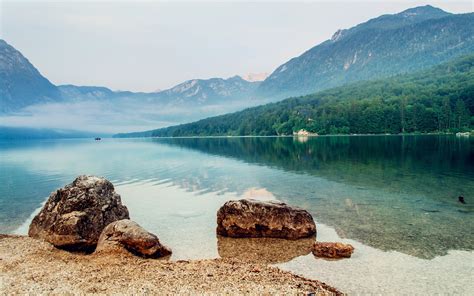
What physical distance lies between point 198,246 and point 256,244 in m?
3.44

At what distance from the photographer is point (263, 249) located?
20.3 meters

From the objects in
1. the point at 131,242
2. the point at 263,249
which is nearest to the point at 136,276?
the point at 131,242

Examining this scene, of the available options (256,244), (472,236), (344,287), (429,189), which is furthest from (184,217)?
(429,189)

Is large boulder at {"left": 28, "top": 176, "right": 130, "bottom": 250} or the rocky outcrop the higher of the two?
large boulder at {"left": 28, "top": 176, "right": 130, "bottom": 250}

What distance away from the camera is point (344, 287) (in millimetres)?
14914

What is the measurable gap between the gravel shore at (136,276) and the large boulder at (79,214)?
5.57ft

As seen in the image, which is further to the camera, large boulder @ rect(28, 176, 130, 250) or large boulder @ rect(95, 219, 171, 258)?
large boulder @ rect(28, 176, 130, 250)

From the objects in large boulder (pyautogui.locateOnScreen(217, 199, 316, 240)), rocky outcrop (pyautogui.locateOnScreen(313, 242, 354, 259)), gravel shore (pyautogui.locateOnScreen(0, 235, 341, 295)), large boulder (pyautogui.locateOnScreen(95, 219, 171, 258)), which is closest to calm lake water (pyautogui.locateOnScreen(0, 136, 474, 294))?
rocky outcrop (pyautogui.locateOnScreen(313, 242, 354, 259))

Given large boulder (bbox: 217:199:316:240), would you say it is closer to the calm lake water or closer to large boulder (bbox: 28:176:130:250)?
the calm lake water

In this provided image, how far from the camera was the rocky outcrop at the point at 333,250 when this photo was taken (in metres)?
18.5

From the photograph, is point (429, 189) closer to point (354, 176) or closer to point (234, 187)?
point (354, 176)

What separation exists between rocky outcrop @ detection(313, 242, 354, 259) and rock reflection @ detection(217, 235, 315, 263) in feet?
2.41

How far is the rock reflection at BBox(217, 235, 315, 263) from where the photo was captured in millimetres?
18969

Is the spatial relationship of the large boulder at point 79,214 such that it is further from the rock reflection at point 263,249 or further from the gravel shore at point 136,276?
the rock reflection at point 263,249
